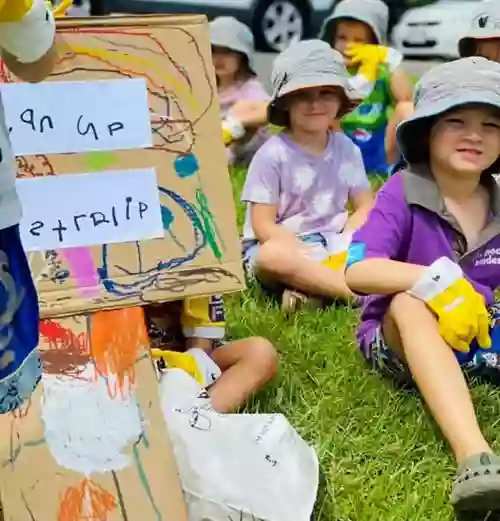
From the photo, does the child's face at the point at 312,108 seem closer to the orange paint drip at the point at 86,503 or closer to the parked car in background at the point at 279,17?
the orange paint drip at the point at 86,503

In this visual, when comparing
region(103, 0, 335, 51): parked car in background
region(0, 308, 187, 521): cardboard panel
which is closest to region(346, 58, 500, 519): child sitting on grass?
region(0, 308, 187, 521): cardboard panel

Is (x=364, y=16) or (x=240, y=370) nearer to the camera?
(x=240, y=370)

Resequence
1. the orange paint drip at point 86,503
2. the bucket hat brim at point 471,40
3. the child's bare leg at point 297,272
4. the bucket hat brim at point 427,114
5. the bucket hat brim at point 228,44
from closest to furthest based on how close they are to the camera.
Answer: the orange paint drip at point 86,503 → the bucket hat brim at point 427,114 → the child's bare leg at point 297,272 → the bucket hat brim at point 471,40 → the bucket hat brim at point 228,44

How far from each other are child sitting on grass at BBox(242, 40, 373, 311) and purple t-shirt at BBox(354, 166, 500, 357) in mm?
630

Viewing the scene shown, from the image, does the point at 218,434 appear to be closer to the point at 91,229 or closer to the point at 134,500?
the point at 134,500

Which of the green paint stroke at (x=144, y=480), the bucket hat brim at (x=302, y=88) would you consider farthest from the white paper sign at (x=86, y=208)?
the bucket hat brim at (x=302, y=88)

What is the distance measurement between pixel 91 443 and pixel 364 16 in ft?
9.58

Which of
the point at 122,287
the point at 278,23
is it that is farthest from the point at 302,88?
the point at 278,23

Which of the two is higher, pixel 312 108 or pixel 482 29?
pixel 482 29

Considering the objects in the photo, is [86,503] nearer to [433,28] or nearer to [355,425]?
[355,425]

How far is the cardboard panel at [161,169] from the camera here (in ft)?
5.27

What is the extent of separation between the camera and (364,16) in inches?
159

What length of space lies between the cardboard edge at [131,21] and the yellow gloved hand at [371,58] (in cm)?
232

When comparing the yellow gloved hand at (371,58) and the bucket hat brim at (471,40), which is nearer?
the bucket hat brim at (471,40)
